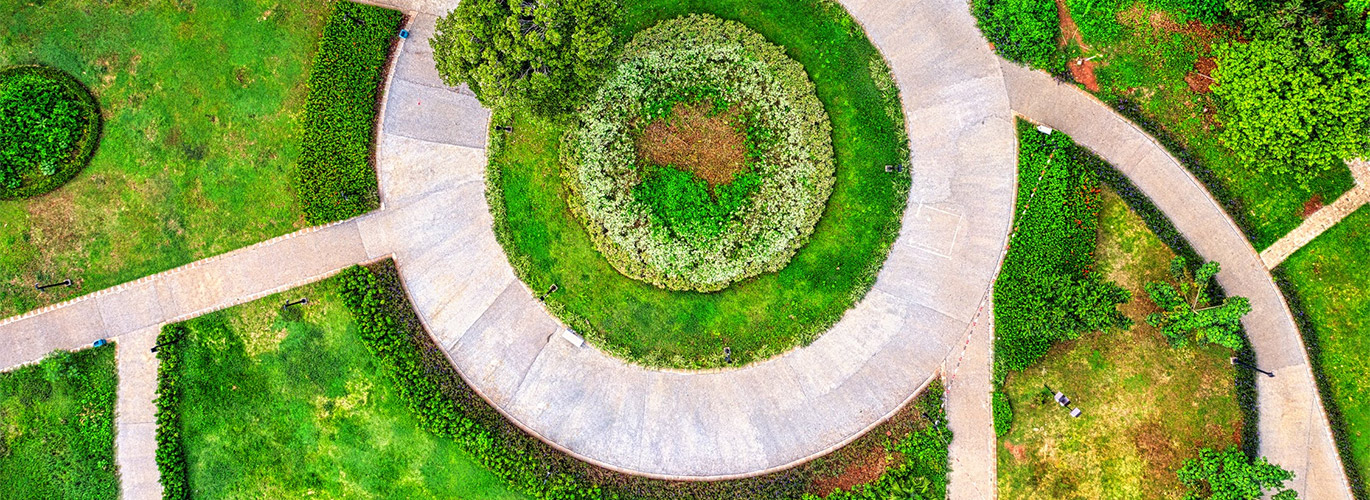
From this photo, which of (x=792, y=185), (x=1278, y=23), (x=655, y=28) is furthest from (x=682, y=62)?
(x=1278, y=23)

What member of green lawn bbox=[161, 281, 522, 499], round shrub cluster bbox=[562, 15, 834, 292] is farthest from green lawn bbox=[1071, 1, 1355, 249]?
green lawn bbox=[161, 281, 522, 499]

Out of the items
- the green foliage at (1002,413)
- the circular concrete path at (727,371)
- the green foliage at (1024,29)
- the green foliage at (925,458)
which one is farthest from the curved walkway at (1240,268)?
the green foliage at (925,458)

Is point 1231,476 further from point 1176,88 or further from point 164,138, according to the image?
point 164,138

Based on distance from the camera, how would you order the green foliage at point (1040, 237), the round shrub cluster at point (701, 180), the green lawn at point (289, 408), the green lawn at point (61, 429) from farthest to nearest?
1. the green lawn at point (61, 429)
2. the green lawn at point (289, 408)
3. the round shrub cluster at point (701, 180)
4. the green foliage at point (1040, 237)

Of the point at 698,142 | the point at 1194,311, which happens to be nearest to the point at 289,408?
the point at 698,142

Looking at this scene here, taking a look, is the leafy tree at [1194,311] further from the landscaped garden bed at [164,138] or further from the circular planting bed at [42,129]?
the circular planting bed at [42,129]
